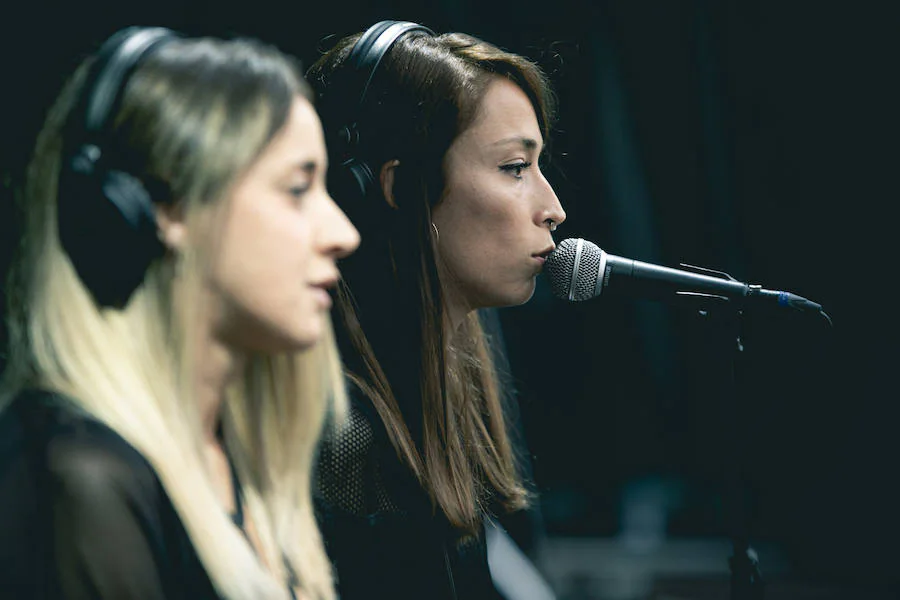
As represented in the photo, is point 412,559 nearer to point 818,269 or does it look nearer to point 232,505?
point 232,505

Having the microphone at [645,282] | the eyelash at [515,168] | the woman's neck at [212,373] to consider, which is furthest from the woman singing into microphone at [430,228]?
the woman's neck at [212,373]

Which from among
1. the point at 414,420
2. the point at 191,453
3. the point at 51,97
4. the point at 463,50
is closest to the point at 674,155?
the point at 463,50

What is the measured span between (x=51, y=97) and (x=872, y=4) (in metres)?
2.65

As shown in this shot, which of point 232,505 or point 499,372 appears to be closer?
point 232,505

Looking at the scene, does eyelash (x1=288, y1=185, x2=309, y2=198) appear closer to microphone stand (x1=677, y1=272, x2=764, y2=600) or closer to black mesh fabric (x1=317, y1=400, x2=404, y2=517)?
black mesh fabric (x1=317, y1=400, x2=404, y2=517)

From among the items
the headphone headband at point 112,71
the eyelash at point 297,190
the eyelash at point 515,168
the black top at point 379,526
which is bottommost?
the black top at point 379,526

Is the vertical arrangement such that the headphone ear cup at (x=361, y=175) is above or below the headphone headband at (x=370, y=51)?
below

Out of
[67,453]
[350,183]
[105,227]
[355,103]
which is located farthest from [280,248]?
[355,103]

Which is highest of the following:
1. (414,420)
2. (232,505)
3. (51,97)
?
(51,97)

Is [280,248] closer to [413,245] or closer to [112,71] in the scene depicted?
[112,71]


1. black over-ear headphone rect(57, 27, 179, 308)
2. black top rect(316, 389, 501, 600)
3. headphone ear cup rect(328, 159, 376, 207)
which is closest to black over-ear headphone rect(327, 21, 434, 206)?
headphone ear cup rect(328, 159, 376, 207)

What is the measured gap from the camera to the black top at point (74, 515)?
97cm

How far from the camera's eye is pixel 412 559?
5.52ft

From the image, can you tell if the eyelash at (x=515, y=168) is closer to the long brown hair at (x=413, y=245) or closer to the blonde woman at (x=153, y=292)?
the long brown hair at (x=413, y=245)
